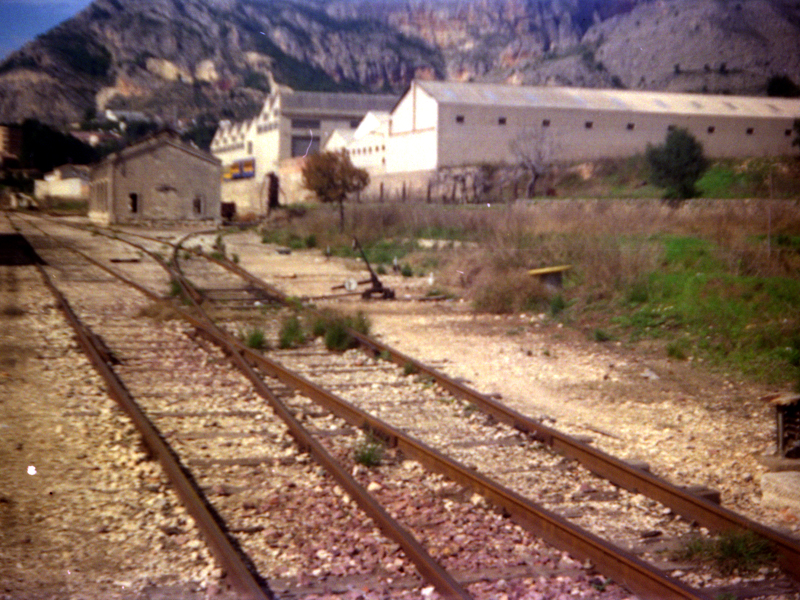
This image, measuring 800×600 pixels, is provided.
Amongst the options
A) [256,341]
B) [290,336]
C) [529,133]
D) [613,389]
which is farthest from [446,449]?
[529,133]

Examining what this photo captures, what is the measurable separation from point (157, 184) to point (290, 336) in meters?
36.5

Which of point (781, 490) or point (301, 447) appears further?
point (301, 447)

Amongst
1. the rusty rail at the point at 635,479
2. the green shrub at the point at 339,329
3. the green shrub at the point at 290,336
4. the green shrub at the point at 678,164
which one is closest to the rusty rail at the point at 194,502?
the green shrub at the point at 290,336

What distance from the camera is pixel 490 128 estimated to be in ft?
133

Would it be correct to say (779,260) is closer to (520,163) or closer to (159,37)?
(159,37)

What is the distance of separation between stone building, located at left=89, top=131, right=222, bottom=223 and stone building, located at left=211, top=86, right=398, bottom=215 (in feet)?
8.48

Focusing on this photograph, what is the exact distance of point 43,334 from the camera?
1175 centimetres

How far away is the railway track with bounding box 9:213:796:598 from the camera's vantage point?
4824 mm

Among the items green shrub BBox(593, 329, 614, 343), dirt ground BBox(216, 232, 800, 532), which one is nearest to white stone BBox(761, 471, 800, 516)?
dirt ground BBox(216, 232, 800, 532)

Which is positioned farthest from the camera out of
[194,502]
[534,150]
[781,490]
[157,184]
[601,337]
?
[157,184]

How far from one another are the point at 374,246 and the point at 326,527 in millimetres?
21862

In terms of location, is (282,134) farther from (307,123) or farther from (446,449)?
(446,449)

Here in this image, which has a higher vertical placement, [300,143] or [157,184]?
[300,143]

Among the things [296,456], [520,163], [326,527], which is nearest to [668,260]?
[296,456]
